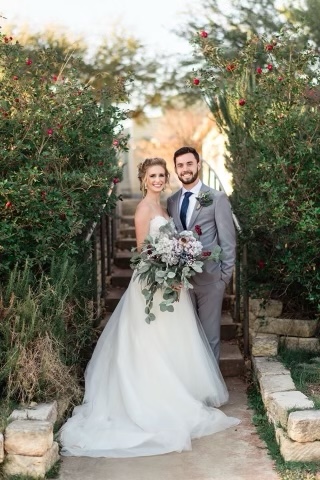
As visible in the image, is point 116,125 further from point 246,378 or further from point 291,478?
point 291,478

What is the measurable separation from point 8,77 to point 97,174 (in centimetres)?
113

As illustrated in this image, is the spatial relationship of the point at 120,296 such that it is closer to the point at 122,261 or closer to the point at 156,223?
the point at 122,261

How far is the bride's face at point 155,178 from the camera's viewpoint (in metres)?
6.04

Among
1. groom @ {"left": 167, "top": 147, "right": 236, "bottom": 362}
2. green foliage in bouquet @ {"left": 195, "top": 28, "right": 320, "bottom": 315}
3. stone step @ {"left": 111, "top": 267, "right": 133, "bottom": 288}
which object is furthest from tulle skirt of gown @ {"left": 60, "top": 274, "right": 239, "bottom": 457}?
stone step @ {"left": 111, "top": 267, "right": 133, "bottom": 288}

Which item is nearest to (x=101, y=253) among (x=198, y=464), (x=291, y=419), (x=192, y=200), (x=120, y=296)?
(x=120, y=296)

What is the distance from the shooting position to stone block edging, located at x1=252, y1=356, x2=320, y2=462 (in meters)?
4.90

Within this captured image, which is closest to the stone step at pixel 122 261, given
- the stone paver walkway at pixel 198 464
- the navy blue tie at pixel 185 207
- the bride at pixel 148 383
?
the navy blue tie at pixel 185 207

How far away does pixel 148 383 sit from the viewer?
570cm

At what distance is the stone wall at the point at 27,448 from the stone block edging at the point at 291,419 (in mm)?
1518

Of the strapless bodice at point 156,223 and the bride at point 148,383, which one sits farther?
the strapless bodice at point 156,223

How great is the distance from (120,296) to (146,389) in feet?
8.30

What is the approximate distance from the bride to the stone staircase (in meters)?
0.74

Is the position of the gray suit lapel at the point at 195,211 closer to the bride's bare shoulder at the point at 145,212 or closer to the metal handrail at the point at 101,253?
the bride's bare shoulder at the point at 145,212

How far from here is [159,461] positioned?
5066mm
